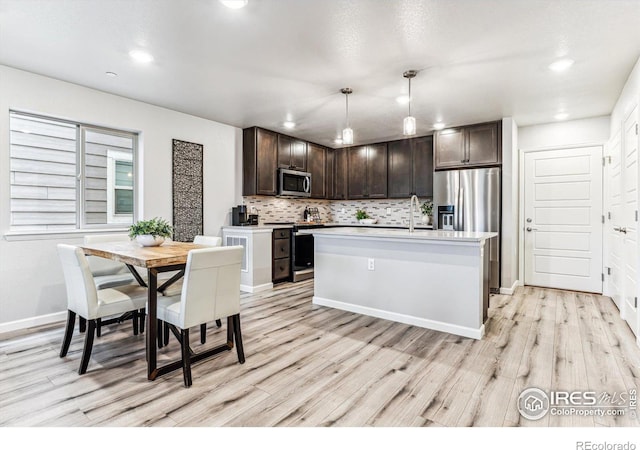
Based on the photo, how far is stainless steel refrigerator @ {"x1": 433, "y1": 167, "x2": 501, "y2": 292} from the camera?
180 inches

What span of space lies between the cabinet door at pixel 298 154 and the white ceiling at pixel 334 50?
5.00 ft

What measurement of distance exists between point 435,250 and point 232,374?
2.01m

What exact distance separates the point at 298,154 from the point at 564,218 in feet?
13.3

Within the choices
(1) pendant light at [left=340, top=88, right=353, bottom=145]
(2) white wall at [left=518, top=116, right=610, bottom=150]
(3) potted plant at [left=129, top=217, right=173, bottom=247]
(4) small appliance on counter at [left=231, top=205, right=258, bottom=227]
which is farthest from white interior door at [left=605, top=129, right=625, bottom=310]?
(3) potted plant at [left=129, top=217, right=173, bottom=247]

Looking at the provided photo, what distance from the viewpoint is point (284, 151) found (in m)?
5.49

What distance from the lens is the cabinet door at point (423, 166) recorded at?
18.0 feet

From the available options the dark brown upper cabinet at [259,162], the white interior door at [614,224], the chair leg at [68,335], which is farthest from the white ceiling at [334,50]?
the chair leg at [68,335]

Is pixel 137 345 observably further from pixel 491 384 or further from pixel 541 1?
pixel 541 1

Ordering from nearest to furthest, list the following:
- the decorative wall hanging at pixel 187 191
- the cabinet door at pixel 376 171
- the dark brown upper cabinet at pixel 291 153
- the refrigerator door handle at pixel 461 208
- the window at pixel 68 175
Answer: the window at pixel 68 175, the decorative wall hanging at pixel 187 191, the refrigerator door handle at pixel 461 208, the dark brown upper cabinet at pixel 291 153, the cabinet door at pixel 376 171

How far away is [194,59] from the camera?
9.37 ft

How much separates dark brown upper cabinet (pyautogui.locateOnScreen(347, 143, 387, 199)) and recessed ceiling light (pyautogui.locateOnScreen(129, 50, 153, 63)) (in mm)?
4043

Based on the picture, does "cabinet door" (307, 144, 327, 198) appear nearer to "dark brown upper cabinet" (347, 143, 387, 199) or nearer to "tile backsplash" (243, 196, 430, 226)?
"tile backsplash" (243, 196, 430, 226)

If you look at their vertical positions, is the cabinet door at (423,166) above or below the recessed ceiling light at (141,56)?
below

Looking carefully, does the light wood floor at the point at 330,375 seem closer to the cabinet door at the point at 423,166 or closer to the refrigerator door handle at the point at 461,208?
the refrigerator door handle at the point at 461,208
